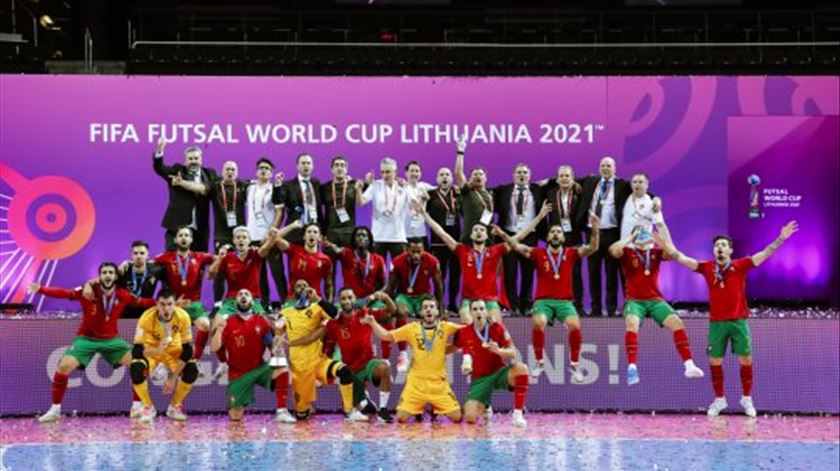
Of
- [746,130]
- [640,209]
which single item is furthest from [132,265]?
[746,130]

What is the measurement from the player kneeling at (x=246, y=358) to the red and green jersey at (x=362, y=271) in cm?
104

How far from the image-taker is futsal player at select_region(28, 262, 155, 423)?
12.1 metres

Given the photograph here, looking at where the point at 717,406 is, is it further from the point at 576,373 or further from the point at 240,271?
the point at 240,271

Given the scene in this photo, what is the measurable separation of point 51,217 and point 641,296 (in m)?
8.01

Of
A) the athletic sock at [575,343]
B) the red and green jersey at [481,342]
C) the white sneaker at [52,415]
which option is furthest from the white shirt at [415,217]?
the white sneaker at [52,415]

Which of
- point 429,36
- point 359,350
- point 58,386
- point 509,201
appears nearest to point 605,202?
point 509,201

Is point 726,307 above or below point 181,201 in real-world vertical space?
below

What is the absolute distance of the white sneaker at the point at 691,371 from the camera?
12.1 m

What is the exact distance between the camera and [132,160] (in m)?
16.0

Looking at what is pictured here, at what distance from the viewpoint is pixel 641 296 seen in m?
12.6

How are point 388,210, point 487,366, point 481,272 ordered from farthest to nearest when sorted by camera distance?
point 388,210 < point 481,272 < point 487,366

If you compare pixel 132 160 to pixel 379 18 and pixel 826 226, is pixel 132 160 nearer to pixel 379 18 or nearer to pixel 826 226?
pixel 379 18

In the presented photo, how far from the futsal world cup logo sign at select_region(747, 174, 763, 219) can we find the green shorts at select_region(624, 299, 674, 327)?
4.23 m

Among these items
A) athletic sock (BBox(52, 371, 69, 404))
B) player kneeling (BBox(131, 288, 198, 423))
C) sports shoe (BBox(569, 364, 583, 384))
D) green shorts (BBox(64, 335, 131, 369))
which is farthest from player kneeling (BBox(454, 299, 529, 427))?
athletic sock (BBox(52, 371, 69, 404))
